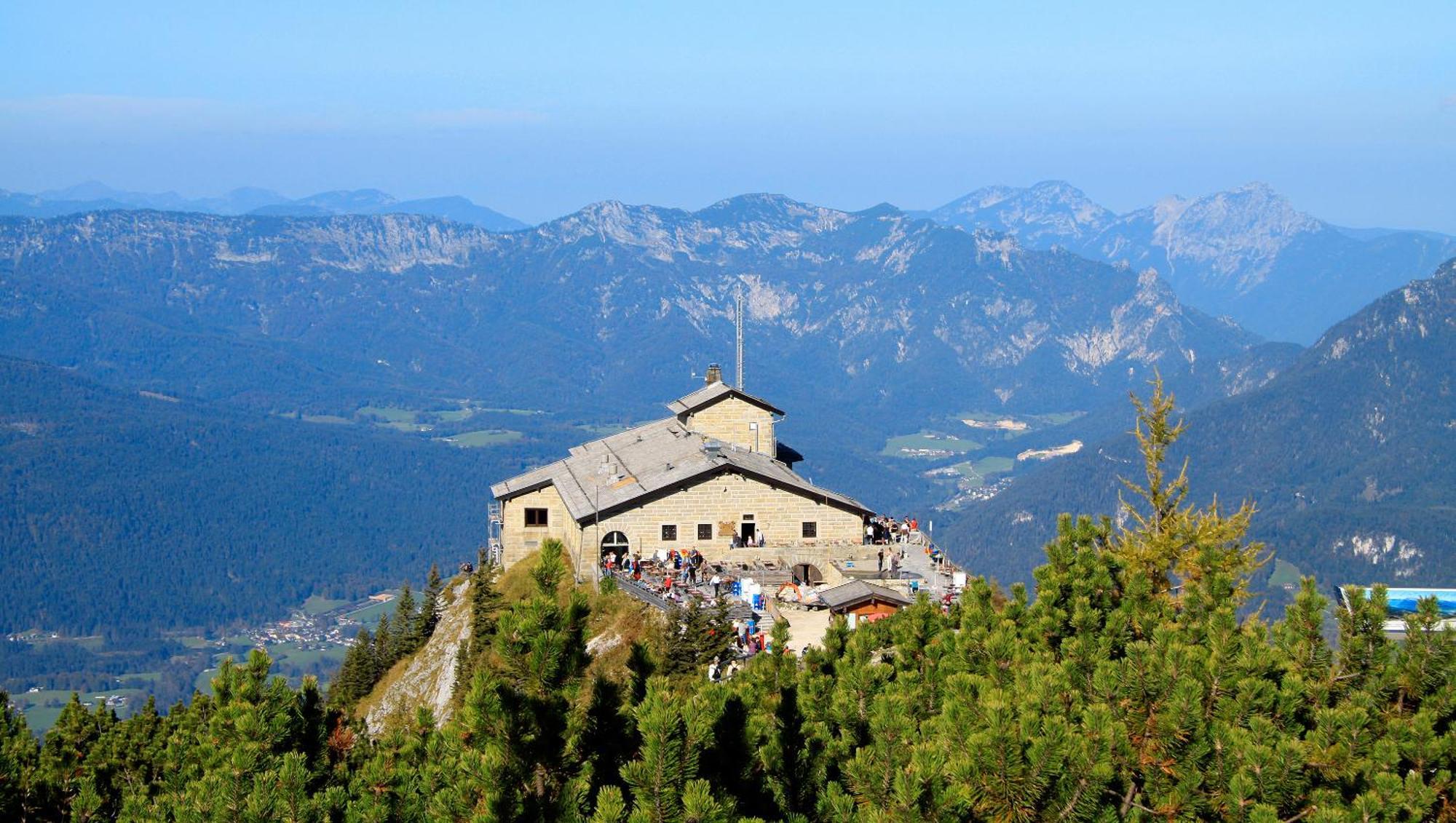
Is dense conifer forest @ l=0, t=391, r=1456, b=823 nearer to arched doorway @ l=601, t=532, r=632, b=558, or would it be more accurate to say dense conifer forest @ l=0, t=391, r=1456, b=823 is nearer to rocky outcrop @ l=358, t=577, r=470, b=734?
rocky outcrop @ l=358, t=577, r=470, b=734

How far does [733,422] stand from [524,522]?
11.5 metres

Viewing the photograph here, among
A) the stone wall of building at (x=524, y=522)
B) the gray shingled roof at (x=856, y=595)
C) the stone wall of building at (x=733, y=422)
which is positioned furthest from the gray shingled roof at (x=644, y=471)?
the gray shingled roof at (x=856, y=595)

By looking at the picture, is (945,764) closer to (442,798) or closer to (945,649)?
(442,798)

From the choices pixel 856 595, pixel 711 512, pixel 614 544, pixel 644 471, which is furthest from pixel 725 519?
pixel 856 595

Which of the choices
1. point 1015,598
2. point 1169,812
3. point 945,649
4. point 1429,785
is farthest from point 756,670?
point 1429,785

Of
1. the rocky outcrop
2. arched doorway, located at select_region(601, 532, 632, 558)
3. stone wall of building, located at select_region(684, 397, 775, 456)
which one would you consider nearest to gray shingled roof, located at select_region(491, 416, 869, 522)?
stone wall of building, located at select_region(684, 397, 775, 456)

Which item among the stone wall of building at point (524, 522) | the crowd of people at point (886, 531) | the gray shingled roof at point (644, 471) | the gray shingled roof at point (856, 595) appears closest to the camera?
the gray shingled roof at point (856, 595)

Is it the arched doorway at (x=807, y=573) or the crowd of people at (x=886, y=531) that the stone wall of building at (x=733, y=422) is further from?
the arched doorway at (x=807, y=573)

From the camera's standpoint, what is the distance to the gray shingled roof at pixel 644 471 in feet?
209

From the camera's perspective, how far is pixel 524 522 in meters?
71.9

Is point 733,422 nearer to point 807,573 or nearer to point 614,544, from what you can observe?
point 614,544

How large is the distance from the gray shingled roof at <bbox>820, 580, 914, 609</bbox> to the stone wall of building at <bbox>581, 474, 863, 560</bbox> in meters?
9.86

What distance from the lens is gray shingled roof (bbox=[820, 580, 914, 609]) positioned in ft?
167

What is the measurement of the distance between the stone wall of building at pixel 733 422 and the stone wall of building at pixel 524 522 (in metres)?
8.33
